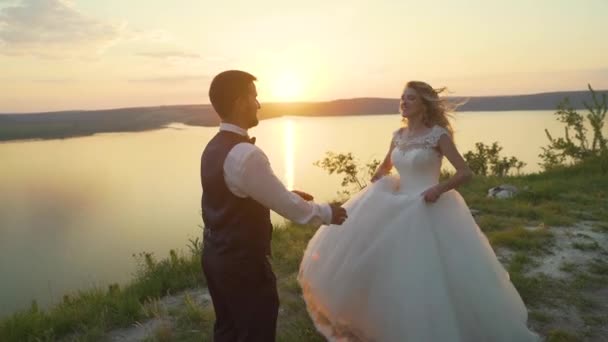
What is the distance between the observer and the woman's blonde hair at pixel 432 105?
4180 millimetres

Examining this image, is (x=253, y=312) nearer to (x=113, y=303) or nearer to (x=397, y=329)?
(x=397, y=329)

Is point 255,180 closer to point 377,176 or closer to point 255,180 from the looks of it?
point 255,180

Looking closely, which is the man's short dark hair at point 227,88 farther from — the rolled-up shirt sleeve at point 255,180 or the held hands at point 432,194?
the held hands at point 432,194

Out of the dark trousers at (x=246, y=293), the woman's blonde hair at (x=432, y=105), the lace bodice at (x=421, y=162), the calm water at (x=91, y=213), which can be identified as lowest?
the calm water at (x=91, y=213)

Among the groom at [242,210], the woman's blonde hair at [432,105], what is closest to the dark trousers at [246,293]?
the groom at [242,210]

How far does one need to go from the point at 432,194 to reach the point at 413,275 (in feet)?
2.47

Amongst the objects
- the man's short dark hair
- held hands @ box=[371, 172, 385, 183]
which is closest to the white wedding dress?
held hands @ box=[371, 172, 385, 183]

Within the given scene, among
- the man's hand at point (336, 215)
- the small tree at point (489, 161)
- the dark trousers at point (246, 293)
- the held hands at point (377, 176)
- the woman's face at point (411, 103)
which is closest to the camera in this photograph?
the dark trousers at point (246, 293)

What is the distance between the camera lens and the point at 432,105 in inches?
165

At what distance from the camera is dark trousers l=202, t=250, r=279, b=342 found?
260cm

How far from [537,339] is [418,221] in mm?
1504

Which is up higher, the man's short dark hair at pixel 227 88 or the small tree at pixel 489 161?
the man's short dark hair at pixel 227 88

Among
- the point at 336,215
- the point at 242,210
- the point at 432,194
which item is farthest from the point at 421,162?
the point at 242,210

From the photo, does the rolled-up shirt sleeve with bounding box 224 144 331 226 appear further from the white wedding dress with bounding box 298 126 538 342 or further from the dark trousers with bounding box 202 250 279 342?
A: the white wedding dress with bounding box 298 126 538 342
